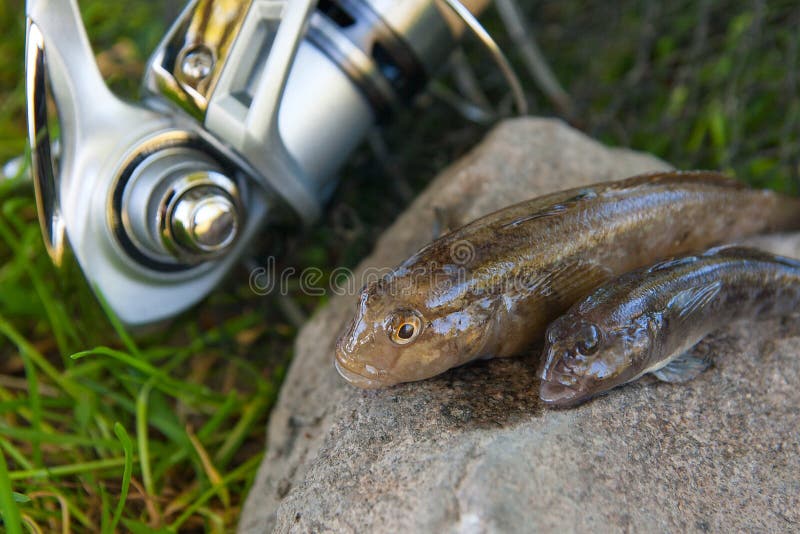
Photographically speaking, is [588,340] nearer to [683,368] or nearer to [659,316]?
[659,316]

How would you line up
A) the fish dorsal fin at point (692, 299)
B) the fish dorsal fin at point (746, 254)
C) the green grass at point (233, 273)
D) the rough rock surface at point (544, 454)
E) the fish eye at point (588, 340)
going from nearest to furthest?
the rough rock surface at point (544, 454), the fish eye at point (588, 340), the fish dorsal fin at point (692, 299), the fish dorsal fin at point (746, 254), the green grass at point (233, 273)

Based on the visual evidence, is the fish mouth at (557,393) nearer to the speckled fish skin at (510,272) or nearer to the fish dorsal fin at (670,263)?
the speckled fish skin at (510,272)

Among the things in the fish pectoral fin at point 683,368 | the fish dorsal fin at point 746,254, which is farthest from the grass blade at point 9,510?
the fish dorsal fin at point 746,254

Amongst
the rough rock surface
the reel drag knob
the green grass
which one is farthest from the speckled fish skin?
the green grass

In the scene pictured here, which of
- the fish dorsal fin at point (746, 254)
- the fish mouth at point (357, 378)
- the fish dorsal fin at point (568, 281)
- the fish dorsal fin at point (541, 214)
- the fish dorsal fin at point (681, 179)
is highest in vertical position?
the fish dorsal fin at point (541, 214)

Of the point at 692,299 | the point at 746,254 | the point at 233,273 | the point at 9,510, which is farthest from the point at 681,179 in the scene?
the point at 9,510

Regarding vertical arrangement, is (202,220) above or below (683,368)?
above

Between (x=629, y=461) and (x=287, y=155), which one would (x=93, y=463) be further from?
(x=629, y=461)
